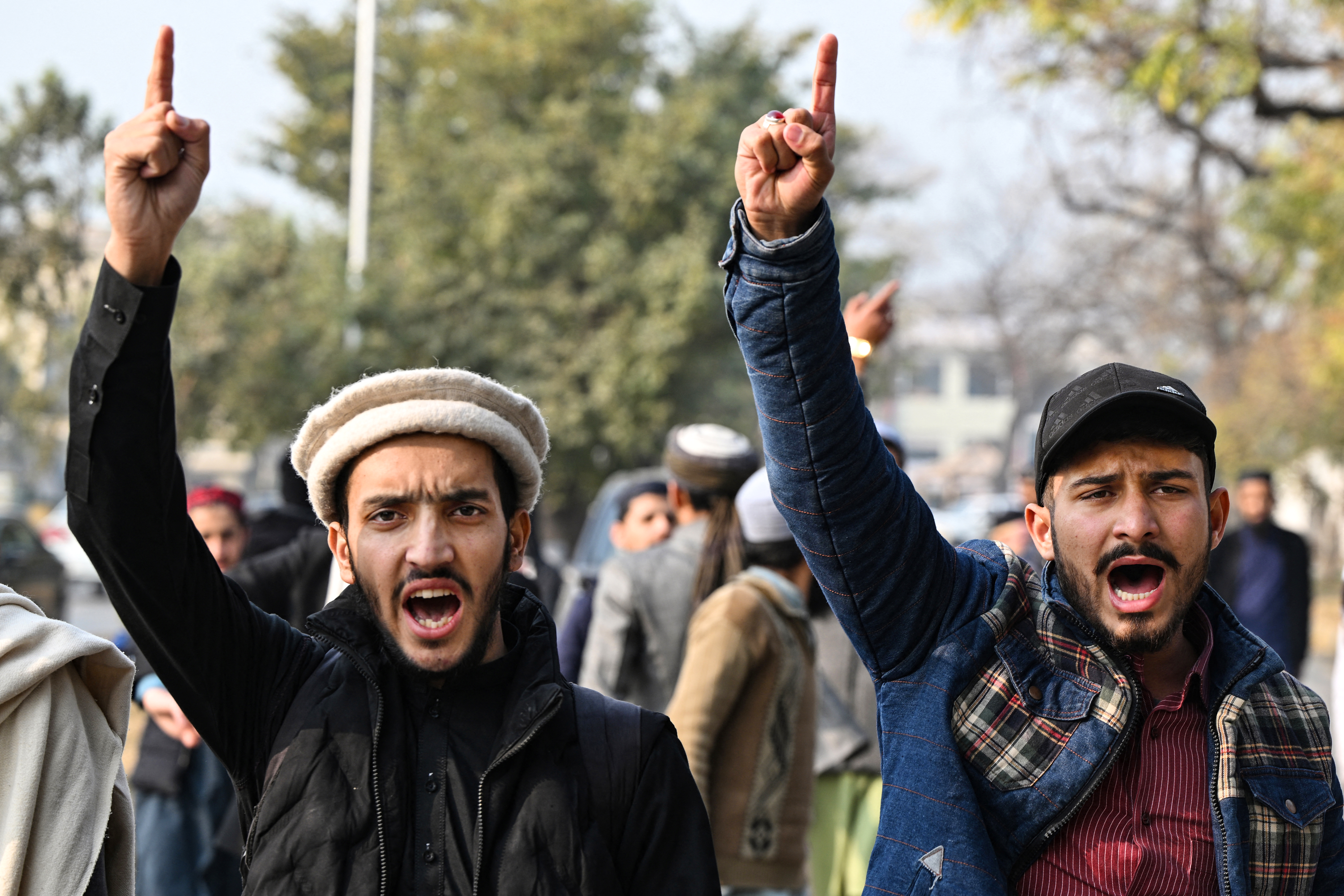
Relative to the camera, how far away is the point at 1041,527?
2.51 metres

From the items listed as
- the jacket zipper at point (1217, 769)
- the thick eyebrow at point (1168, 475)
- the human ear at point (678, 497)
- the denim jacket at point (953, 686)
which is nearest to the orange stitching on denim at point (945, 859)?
the denim jacket at point (953, 686)

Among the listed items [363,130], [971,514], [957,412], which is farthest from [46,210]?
[957,412]

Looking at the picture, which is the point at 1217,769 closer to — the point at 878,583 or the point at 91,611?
the point at 878,583

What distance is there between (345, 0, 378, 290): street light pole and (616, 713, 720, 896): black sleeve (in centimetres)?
1922

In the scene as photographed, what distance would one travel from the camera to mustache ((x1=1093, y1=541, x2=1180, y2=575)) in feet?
7.67

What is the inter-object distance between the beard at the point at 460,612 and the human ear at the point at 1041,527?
3.02 ft

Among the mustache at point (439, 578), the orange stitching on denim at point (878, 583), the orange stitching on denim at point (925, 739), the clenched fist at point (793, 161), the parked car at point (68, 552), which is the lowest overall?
the orange stitching on denim at point (925, 739)

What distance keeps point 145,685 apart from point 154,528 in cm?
308

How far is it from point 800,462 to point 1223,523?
802 mm

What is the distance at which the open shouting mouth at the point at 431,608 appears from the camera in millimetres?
2287

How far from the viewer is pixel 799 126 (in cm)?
207

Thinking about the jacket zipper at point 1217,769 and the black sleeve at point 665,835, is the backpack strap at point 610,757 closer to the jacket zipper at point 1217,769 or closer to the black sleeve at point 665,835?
the black sleeve at point 665,835

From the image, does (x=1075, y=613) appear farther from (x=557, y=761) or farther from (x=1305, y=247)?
(x=1305, y=247)

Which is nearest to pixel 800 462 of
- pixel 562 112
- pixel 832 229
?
pixel 832 229
